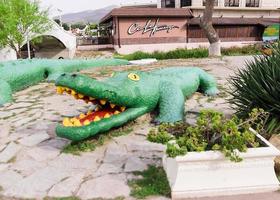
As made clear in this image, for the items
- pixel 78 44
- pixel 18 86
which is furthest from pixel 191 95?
pixel 78 44

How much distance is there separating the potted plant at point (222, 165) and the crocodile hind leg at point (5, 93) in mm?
5361

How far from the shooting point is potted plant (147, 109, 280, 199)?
11.8 feet

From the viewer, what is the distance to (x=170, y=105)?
18.7 ft

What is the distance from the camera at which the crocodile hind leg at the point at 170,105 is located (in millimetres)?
5625

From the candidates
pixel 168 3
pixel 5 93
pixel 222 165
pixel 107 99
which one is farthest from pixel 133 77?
pixel 168 3

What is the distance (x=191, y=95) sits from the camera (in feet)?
24.2

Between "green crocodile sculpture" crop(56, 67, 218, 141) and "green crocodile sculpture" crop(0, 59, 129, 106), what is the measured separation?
3.65 meters

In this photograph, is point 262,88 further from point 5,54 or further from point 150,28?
point 150,28

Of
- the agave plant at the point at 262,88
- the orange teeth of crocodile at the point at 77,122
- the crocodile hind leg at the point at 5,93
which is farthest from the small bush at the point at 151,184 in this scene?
the crocodile hind leg at the point at 5,93

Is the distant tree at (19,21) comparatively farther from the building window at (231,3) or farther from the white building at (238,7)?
the building window at (231,3)

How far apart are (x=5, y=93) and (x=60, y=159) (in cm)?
414

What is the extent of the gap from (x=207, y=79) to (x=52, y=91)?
4176mm

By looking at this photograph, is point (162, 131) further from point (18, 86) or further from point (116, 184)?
point (18, 86)

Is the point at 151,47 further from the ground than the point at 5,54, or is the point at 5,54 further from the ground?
the point at 151,47
